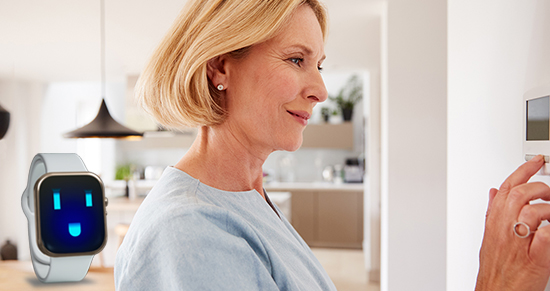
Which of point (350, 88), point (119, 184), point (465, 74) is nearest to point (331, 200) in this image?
point (350, 88)

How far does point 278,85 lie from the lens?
641 mm

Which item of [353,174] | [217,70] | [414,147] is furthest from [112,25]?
[353,174]

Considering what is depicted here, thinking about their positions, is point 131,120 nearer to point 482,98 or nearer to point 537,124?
point 482,98

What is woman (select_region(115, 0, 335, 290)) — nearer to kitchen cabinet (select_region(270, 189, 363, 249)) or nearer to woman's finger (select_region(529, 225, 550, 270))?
woman's finger (select_region(529, 225, 550, 270))

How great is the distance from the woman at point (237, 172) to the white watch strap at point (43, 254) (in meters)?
0.06

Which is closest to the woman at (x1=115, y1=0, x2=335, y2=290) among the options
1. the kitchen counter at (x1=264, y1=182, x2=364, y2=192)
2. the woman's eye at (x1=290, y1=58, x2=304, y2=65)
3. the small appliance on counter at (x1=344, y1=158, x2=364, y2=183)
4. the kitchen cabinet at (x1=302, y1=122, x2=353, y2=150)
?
the woman's eye at (x1=290, y1=58, x2=304, y2=65)

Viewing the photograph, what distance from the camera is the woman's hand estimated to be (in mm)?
512

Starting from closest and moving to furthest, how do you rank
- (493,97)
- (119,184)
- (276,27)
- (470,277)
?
(276,27) → (493,97) → (470,277) → (119,184)

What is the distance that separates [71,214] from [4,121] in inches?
5.0

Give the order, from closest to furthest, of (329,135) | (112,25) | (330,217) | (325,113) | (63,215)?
(63,215) < (112,25) < (330,217) < (329,135) < (325,113)

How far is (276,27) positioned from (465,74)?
1.88ft

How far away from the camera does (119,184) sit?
20.1 feet

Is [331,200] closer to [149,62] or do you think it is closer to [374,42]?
[374,42]

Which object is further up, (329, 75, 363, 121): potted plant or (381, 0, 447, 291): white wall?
(329, 75, 363, 121): potted plant
